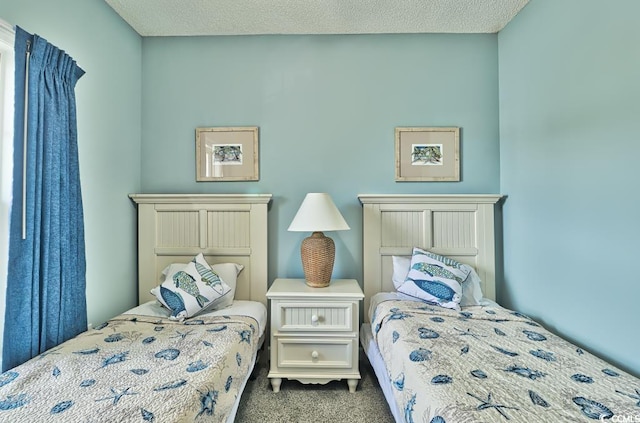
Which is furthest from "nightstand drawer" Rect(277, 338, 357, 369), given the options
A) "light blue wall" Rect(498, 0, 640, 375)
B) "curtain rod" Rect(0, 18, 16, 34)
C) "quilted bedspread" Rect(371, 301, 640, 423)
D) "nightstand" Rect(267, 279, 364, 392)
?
"curtain rod" Rect(0, 18, 16, 34)

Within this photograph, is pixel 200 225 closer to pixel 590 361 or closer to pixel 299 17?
pixel 299 17

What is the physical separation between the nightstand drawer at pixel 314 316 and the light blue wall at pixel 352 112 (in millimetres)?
461

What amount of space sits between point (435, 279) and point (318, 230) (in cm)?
82

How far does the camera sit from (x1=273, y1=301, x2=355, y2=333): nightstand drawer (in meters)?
1.96

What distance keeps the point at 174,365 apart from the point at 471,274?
187cm

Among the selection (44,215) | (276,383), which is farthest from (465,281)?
(44,215)

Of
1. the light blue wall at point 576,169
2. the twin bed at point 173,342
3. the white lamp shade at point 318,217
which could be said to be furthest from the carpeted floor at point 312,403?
the light blue wall at point 576,169

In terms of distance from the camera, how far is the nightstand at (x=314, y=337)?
6.41 feet

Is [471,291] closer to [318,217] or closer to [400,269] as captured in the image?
[400,269]

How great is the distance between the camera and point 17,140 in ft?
4.57

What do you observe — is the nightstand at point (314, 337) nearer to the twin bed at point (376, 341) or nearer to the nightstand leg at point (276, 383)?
the nightstand leg at point (276, 383)

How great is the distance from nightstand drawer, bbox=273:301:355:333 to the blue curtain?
1096 millimetres

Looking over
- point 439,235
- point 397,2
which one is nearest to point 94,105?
point 397,2

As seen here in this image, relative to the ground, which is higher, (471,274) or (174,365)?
(471,274)
